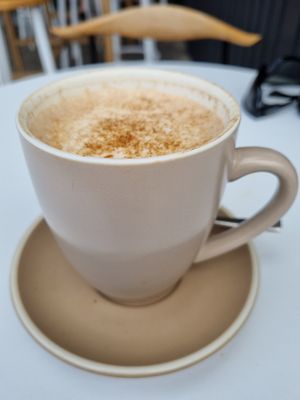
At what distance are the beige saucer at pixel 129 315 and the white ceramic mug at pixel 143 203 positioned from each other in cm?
3

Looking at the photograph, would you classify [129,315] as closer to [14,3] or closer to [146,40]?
[146,40]

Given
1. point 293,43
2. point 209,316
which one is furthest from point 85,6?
point 209,316

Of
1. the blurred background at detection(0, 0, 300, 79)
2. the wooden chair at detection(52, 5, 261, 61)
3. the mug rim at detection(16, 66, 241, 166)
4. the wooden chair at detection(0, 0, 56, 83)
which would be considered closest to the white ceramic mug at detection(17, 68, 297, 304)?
the mug rim at detection(16, 66, 241, 166)

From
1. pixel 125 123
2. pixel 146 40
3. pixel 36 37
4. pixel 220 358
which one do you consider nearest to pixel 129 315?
pixel 220 358

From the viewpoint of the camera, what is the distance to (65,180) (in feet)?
1.09

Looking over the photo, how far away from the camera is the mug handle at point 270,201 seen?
0.38m

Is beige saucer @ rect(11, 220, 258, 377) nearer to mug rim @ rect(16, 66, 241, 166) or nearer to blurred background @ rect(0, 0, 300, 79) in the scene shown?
mug rim @ rect(16, 66, 241, 166)

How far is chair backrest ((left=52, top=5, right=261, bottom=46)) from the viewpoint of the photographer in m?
1.14

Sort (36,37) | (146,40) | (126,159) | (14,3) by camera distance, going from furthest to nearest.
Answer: (36,37), (14,3), (146,40), (126,159)

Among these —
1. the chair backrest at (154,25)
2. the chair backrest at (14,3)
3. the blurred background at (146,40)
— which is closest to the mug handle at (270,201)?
the chair backrest at (154,25)

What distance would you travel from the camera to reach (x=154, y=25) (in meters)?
1.19

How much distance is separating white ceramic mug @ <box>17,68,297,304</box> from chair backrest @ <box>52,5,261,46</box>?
0.79m

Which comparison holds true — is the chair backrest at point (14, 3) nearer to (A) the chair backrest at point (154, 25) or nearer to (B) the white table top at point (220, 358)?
(A) the chair backrest at point (154, 25)

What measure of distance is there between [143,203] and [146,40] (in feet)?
4.85
